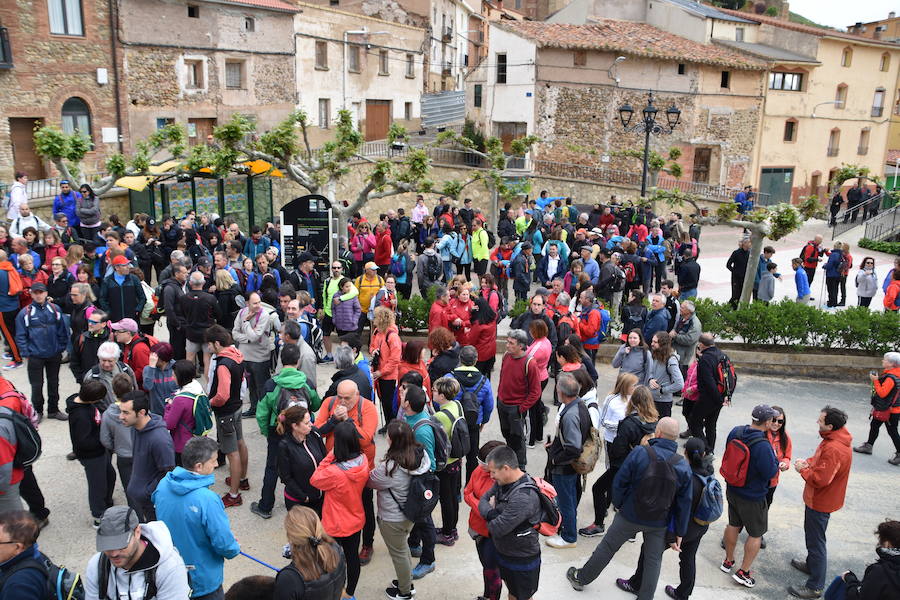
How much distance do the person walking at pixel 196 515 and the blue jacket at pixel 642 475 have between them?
292 cm

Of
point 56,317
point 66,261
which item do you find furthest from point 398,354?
point 66,261

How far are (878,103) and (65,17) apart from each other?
41054mm

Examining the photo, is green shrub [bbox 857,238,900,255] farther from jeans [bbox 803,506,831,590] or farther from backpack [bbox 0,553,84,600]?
backpack [bbox 0,553,84,600]

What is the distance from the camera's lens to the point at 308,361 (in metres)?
7.44

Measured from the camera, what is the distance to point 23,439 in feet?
19.0

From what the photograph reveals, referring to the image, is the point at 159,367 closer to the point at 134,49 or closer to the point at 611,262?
the point at 611,262

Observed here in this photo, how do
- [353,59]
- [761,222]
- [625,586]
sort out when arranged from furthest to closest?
[353,59] < [761,222] < [625,586]

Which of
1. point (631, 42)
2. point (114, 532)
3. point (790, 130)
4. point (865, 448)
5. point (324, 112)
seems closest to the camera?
point (114, 532)

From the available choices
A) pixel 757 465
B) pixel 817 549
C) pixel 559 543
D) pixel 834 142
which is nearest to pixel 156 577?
pixel 559 543

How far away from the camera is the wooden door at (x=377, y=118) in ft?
129

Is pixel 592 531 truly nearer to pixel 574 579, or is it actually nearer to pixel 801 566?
pixel 574 579

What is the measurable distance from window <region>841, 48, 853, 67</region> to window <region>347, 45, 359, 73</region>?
25.8 m

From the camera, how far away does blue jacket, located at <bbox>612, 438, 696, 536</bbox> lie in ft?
18.2

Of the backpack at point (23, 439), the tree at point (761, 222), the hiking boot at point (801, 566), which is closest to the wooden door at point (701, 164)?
the tree at point (761, 222)
